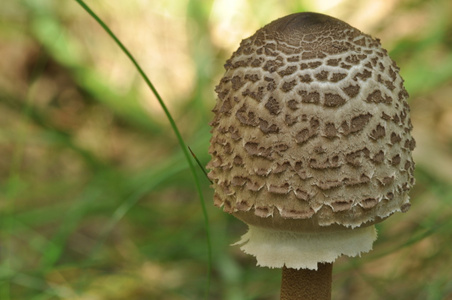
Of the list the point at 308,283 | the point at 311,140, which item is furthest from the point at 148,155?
the point at 311,140

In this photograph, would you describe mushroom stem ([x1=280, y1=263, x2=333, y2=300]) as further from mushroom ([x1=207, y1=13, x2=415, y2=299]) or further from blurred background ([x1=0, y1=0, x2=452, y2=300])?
blurred background ([x1=0, y1=0, x2=452, y2=300])

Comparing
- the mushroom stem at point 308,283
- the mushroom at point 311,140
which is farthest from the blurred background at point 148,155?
the mushroom at point 311,140

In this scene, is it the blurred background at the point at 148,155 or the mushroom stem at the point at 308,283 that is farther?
the blurred background at the point at 148,155

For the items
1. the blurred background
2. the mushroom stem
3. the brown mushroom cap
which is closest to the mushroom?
the brown mushroom cap

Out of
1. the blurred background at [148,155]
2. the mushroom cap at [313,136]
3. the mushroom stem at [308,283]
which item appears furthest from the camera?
the blurred background at [148,155]

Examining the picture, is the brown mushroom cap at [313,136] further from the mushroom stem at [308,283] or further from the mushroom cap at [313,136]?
the mushroom stem at [308,283]

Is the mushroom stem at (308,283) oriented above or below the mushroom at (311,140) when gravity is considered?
below
